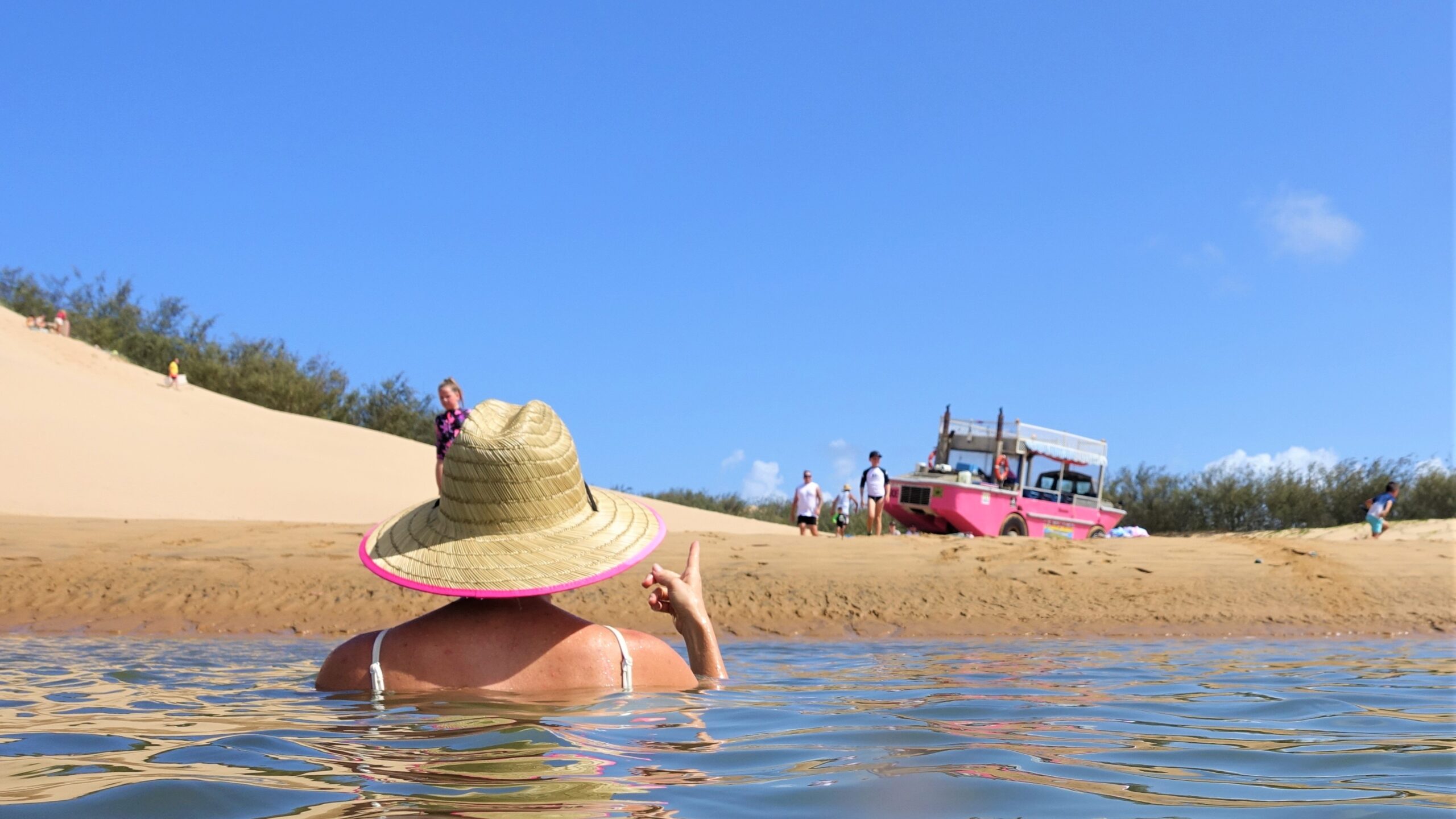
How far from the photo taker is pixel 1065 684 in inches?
213

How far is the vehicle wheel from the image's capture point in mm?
20562

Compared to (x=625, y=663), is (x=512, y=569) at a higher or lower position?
higher

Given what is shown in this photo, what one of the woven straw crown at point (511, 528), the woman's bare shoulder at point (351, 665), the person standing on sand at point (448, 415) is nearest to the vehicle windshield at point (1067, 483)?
the person standing on sand at point (448, 415)

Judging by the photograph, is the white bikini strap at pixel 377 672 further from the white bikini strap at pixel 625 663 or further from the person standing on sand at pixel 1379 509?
the person standing on sand at pixel 1379 509

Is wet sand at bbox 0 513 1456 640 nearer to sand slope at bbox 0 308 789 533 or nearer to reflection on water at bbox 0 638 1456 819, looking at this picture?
reflection on water at bbox 0 638 1456 819

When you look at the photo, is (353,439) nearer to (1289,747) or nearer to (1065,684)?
(1065,684)

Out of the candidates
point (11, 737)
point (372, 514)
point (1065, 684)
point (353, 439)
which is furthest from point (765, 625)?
point (353, 439)

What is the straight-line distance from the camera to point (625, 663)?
3656 millimetres

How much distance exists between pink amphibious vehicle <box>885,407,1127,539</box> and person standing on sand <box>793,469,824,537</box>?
3.01 metres

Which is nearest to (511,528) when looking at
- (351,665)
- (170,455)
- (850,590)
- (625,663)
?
(625,663)

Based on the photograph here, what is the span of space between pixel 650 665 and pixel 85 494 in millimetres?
19806

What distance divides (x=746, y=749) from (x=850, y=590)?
23.9ft

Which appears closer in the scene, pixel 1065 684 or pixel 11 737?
pixel 11 737

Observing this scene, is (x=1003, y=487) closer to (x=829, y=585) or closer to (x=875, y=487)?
(x=875, y=487)
